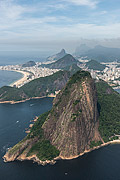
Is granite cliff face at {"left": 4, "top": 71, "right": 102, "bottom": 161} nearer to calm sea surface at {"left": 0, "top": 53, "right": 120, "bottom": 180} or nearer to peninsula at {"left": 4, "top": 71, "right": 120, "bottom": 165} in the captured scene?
peninsula at {"left": 4, "top": 71, "right": 120, "bottom": 165}

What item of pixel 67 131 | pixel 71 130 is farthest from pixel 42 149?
pixel 71 130

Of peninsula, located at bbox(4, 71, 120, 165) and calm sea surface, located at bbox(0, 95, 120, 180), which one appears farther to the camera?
peninsula, located at bbox(4, 71, 120, 165)

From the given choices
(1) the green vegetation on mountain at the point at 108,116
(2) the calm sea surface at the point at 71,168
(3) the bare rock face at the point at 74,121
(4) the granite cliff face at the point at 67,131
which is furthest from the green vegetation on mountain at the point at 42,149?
(1) the green vegetation on mountain at the point at 108,116

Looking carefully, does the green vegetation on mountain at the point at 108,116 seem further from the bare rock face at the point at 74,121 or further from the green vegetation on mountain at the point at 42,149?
the green vegetation on mountain at the point at 42,149

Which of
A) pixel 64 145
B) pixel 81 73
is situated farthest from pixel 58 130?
pixel 81 73

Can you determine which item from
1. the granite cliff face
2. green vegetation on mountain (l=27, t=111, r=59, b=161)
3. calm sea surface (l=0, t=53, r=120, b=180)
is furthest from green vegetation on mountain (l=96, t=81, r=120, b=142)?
green vegetation on mountain (l=27, t=111, r=59, b=161)

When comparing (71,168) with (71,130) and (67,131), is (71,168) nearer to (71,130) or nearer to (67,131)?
(67,131)

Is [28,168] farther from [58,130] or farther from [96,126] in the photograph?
[96,126]

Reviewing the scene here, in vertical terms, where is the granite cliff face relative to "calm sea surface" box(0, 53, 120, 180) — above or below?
above
